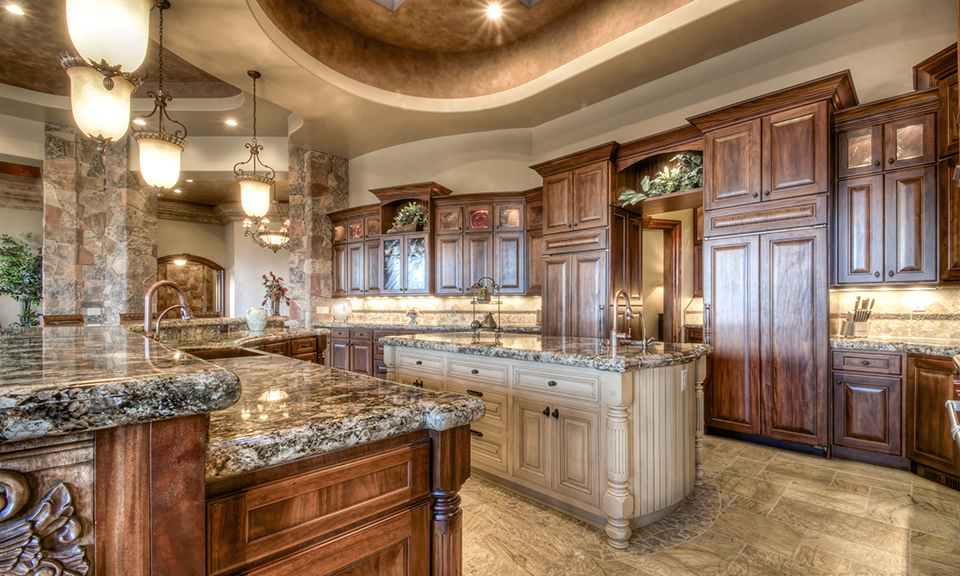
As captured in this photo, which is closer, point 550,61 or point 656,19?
point 656,19

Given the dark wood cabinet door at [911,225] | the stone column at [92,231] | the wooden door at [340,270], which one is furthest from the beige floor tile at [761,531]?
the stone column at [92,231]

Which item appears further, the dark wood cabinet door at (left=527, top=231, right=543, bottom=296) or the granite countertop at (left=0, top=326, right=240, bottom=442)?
the dark wood cabinet door at (left=527, top=231, right=543, bottom=296)

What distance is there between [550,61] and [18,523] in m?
5.57

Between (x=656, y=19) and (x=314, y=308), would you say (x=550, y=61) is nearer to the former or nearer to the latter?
(x=656, y=19)

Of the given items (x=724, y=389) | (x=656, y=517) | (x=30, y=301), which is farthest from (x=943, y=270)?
(x=30, y=301)

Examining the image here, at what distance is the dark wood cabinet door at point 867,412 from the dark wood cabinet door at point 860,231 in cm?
83

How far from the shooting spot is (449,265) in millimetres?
6105

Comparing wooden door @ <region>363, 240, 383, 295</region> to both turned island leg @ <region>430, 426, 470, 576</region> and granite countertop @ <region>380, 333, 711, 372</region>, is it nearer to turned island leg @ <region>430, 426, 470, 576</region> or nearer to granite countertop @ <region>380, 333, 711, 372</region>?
granite countertop @ <region>380, 333, 711, 372</region>

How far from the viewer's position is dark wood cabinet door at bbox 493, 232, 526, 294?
224 inches

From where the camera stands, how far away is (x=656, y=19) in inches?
154

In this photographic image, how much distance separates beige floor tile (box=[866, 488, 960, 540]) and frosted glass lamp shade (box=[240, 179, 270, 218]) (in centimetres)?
514

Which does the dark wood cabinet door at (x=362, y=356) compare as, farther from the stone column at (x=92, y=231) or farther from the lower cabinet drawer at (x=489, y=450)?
the lower cabinet drawer at (x=489, y=450)

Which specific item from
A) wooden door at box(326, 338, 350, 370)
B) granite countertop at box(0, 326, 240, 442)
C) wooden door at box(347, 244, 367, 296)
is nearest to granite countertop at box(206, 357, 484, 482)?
granite countertop at box(0, 326, 240, 442)

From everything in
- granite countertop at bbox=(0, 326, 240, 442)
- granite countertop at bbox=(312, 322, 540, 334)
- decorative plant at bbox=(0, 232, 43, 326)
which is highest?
decorative plant at bbox=(0, 232, 43, 326)
